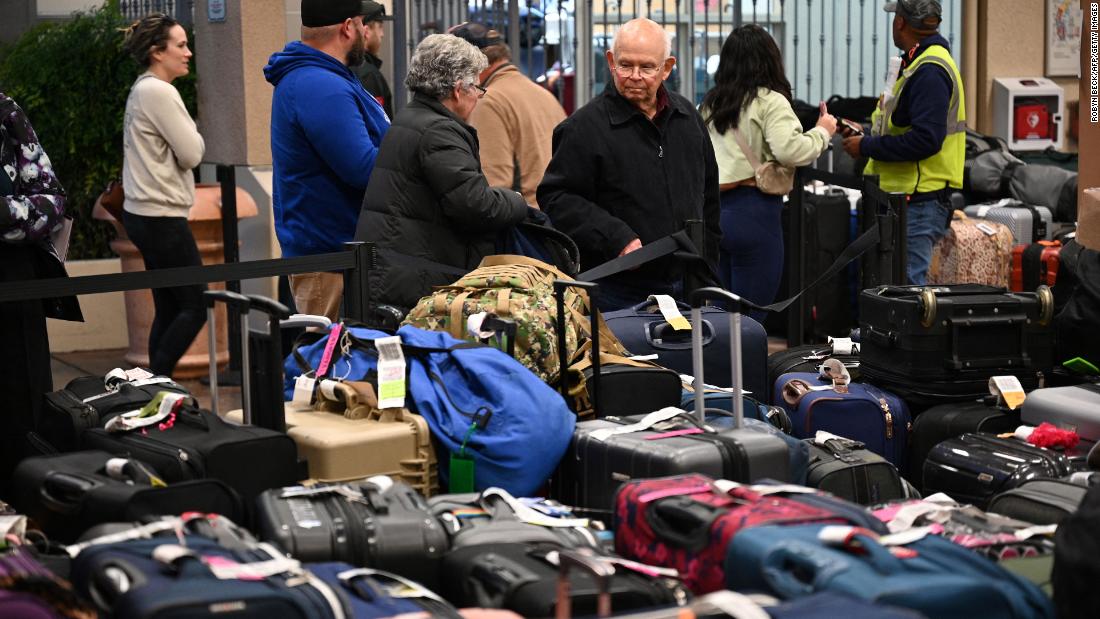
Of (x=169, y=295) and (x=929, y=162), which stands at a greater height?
(x=929, y=162)

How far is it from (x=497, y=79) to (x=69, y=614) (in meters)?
4.36

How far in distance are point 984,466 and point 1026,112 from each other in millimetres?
7560

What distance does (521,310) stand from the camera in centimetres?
435

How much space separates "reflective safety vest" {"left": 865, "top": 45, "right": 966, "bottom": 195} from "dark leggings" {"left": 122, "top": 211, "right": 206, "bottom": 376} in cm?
339

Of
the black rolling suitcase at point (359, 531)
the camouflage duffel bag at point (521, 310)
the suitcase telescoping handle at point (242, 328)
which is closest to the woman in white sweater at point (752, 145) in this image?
the camouflage duffel bag at point (521, 310)

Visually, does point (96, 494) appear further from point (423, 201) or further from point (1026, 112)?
point (1026, 112)

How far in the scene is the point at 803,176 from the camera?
7480 mm

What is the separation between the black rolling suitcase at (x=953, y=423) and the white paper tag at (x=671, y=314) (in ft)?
2.70

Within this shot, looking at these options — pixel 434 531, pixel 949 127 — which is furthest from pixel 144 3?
pixel 434 531

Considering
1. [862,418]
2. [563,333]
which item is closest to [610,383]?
[563,333]

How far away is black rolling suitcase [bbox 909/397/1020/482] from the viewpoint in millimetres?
4703

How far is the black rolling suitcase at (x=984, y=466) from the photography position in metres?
4.05

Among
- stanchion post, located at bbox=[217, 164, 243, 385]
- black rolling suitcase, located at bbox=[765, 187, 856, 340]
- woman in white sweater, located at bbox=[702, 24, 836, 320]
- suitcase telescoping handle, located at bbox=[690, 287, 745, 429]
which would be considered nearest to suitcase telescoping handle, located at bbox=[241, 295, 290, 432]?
suitcase telescoping handle, located at bbox=[690, 287, 745, 429]

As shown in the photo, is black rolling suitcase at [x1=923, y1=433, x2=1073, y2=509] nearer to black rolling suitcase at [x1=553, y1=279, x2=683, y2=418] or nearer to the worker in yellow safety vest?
black rolling suitcase at [x1=553, y1=279, x2=683, y2=418]
